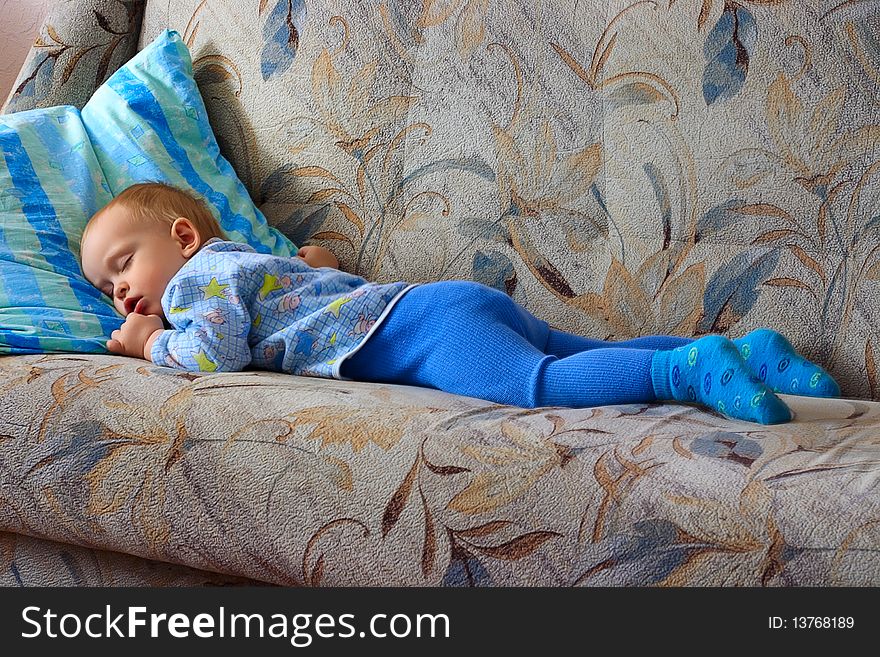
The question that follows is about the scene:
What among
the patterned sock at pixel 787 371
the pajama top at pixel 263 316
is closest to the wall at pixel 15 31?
the pajama top at pixel 263 316

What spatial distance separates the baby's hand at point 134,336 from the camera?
1315 millimetres

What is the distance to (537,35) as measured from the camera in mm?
1509

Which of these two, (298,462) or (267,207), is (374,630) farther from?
(267,207)

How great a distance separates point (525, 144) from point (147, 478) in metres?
0.79

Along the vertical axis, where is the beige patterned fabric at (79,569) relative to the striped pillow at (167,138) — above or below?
below

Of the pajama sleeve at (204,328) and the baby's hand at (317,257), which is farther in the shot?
the baby's hand at (317,257)

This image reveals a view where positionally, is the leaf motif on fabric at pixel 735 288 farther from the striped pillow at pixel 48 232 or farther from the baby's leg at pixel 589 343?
the striped pillow at pixel 48 232

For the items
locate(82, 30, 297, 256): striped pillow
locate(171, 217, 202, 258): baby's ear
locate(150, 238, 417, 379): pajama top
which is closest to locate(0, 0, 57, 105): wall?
locate(82, 30, 297, 256): striped pillow

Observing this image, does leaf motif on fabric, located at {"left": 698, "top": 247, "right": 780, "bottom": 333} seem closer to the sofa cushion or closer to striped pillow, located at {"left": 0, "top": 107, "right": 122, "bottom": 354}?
the sofa cushion

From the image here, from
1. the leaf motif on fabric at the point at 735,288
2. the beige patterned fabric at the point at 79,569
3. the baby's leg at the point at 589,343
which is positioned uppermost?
the leaf motif on fabric at the point at 735,288

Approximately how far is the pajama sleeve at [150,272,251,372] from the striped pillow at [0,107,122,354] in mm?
121

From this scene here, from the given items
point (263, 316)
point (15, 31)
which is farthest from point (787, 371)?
point (15, 31)

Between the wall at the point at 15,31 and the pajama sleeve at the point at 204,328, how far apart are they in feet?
3.45

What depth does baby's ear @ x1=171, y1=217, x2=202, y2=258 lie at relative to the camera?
56.1 inches
